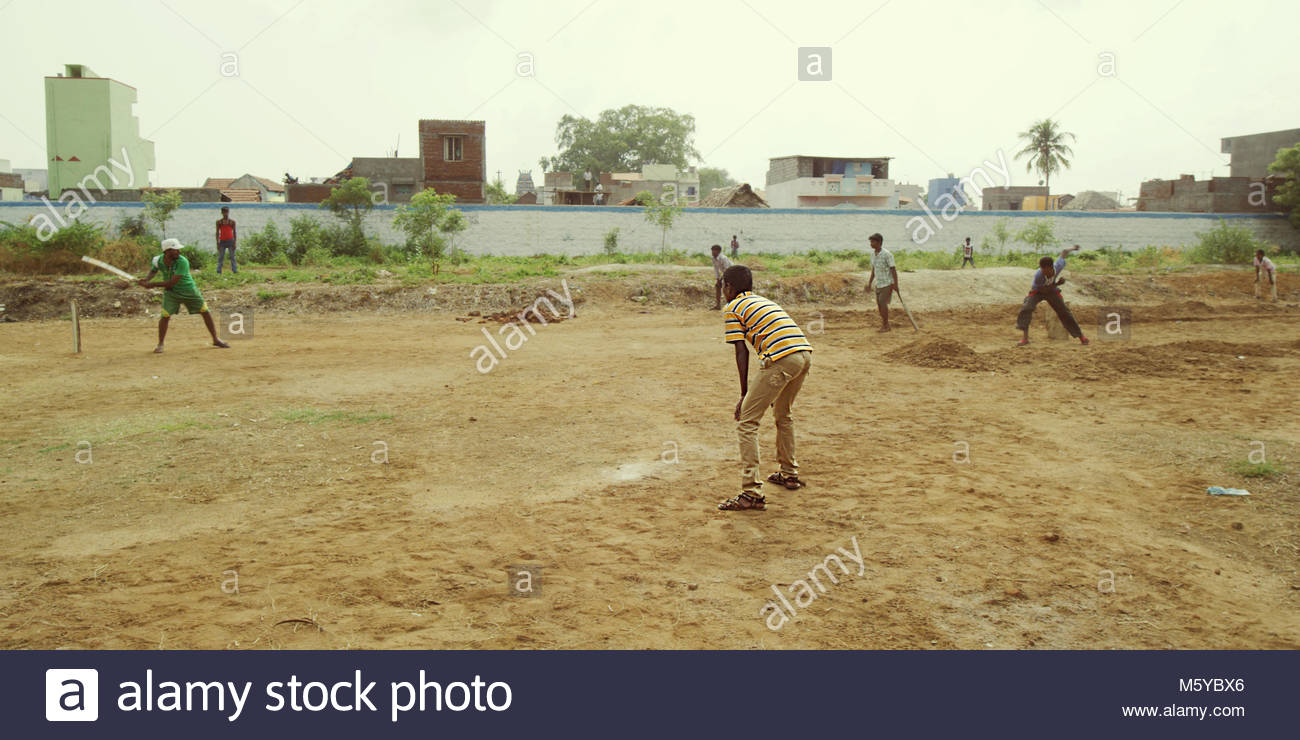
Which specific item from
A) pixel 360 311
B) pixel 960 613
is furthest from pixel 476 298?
pixel 960 613

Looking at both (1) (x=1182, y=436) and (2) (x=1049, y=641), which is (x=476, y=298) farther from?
(2) (x=1049, y=641)

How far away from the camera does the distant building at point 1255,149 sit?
44.1 metres

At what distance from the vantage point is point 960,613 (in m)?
4.38

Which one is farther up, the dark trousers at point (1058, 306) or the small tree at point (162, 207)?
the small tree at point (162, 207)

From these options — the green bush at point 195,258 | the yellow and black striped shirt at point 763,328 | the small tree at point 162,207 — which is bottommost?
the yellow and black striped shirt at point 763,328

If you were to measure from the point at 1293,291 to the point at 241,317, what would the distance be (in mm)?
27839

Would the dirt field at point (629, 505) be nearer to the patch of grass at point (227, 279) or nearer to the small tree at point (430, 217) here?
the patch of grass at point (227, 279)

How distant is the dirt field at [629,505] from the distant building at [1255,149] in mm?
40865

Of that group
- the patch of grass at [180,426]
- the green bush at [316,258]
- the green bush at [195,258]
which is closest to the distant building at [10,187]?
the green bush at [316,258]

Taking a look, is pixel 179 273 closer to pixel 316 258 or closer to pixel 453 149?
pixel 316 258

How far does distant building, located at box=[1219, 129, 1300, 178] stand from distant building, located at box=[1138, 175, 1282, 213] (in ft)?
11.8

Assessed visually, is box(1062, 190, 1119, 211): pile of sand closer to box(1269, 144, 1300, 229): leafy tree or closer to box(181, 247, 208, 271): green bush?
box(1269, 144, 1300, 229): leafy tree

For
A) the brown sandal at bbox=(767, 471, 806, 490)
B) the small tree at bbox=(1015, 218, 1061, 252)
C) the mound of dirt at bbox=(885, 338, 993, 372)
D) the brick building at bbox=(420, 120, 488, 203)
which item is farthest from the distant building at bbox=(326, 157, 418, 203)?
the brown sandal at bbox=(767, 471, 806, 490)

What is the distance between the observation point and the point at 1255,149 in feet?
151
